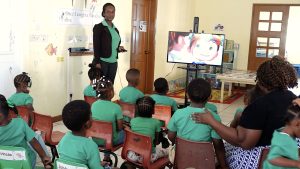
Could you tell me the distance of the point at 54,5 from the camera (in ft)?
15.9

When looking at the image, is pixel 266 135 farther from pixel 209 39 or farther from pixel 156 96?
pixel 209 39

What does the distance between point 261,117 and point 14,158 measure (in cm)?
137

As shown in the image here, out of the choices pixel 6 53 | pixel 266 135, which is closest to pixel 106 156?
pixel 266 135

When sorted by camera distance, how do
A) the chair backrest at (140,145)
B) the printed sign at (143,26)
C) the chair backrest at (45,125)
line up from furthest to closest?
the printed sign at (143,26)
the chair backrest at (45,125)
the chair backrest at (140,145)

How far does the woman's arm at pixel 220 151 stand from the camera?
7.22ft

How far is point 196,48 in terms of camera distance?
5.59 meters

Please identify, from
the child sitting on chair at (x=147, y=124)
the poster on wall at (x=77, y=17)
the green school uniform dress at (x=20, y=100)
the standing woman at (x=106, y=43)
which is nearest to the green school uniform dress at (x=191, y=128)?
the child sitting on chair at (x=147, y=124)

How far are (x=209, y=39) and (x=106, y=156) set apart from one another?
3.11 meters

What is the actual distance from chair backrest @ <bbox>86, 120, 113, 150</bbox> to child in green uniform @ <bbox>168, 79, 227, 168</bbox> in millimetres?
600

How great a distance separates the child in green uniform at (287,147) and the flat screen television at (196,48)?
3739mm

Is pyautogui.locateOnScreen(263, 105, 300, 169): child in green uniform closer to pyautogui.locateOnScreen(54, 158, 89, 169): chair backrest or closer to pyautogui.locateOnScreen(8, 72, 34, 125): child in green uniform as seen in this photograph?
pyautogui.locateOnScreen(54, 158, 89, 169): chair backrest

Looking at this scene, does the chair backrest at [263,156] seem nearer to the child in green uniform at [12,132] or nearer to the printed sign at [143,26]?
the child in green uniform at [12,132]

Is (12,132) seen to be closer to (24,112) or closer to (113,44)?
(24,112)

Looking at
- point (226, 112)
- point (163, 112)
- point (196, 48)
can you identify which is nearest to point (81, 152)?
point (163, 112)
